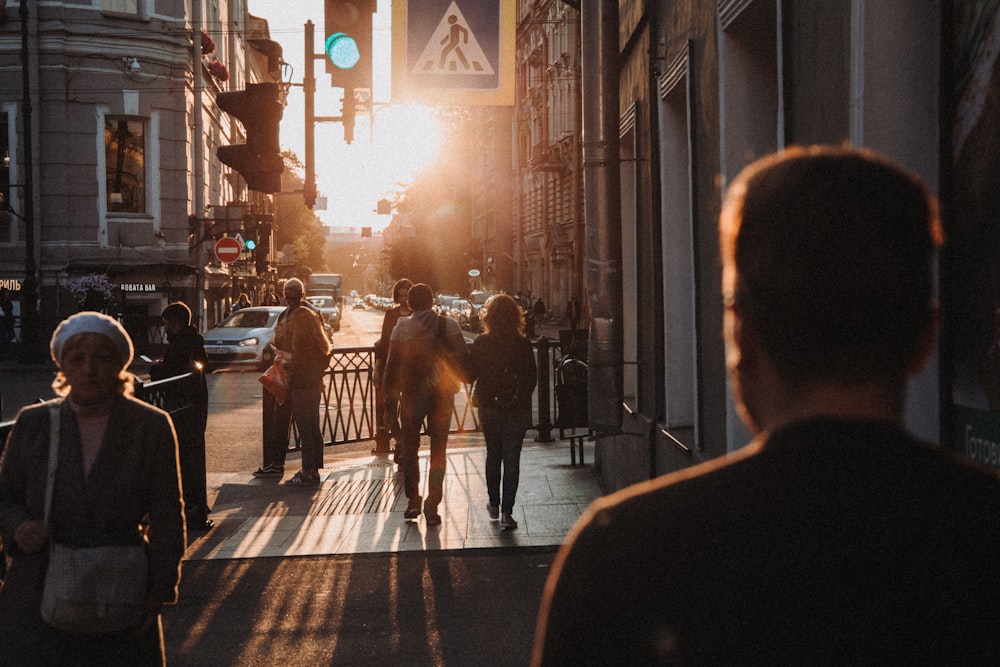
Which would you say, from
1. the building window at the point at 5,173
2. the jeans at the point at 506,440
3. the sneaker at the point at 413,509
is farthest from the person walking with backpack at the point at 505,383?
the building window at the point at 5,173

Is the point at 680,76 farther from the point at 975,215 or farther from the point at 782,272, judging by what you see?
the point at 782,272

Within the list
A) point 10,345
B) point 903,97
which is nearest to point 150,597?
point 903,97

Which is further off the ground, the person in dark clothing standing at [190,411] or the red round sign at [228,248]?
the red round sign at [228,248]

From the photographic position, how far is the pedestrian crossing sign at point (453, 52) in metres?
9.40

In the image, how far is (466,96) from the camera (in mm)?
9492

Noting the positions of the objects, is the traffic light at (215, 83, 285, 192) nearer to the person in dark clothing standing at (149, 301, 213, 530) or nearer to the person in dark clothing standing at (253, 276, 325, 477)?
the person in dark clothing standing at (149, 301, 213, 530)

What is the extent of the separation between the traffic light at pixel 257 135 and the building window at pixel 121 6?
26205mm

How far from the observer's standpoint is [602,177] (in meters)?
8.44

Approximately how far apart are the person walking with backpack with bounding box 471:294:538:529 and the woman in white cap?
5.07 m

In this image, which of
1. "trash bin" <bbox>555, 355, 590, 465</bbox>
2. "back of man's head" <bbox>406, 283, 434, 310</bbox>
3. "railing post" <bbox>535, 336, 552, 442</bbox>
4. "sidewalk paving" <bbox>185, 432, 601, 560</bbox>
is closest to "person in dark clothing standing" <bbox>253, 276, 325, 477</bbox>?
"sidewalk paving" <bbox>185, 432, 601, 560</bbox>

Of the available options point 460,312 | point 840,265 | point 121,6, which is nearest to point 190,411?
point 840,265

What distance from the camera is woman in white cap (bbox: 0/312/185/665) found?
3.79m

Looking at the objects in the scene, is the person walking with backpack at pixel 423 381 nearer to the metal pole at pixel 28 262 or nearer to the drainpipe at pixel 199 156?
the metal pole at pixel 28 262

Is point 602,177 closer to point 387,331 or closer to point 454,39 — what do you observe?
point 454,39
